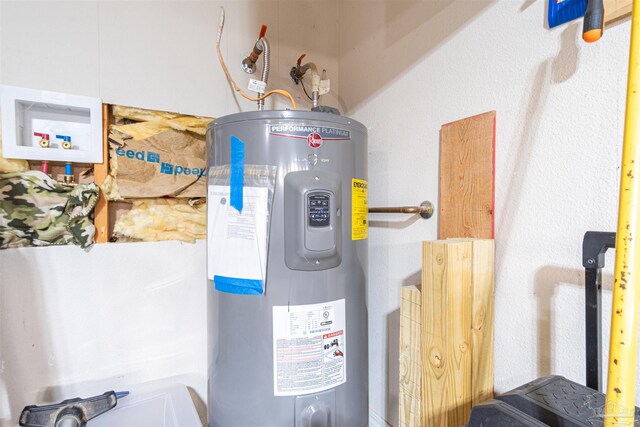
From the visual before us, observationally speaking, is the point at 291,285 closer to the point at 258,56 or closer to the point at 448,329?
the point at 448,329

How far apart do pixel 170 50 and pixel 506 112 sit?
1.20 metres

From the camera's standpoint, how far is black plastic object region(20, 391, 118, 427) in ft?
2.87

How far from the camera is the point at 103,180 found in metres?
1.11

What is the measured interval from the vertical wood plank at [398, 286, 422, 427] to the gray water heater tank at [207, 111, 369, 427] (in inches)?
7.0

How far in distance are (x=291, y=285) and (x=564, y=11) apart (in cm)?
94

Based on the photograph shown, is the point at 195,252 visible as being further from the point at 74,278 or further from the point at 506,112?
the point at 506,112

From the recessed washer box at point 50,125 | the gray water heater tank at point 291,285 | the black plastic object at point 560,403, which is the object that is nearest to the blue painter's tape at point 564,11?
the gray water heater tank at point 291,285

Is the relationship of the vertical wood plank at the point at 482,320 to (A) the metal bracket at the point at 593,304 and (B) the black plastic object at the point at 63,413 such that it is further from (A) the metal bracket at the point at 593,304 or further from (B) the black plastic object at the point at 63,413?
(B) the black plastic object at the point at 63,413

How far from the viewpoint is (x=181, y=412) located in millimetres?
1021

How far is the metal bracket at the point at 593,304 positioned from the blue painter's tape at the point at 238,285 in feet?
2.43

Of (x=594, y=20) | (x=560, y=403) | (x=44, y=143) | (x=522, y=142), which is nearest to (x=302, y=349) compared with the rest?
(x=560, y=403)

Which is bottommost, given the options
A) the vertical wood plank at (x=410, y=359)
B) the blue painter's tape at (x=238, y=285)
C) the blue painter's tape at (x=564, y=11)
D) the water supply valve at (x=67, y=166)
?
the vertical wood plank at (x=410, y=359)

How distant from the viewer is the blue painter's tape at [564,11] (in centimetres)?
70

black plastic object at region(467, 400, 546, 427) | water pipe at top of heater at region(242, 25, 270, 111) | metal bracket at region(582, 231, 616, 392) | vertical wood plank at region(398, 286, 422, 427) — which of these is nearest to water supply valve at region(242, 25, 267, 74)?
water pipe at top of heater at region(242, 25, 270, 111)
